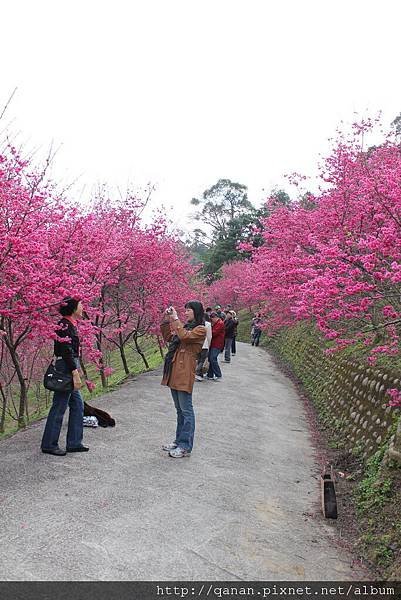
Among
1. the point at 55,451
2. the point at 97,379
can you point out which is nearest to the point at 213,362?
the point at 55,451

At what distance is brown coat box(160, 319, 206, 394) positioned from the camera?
5.64 meters

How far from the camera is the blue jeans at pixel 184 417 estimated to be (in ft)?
18.9

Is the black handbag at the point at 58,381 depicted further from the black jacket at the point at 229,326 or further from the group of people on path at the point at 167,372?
the black jacket at the point at 229,326

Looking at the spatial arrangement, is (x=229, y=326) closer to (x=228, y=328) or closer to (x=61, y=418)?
(x=228, y=328)

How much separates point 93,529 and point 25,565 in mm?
697

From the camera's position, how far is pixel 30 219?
23.0 feet

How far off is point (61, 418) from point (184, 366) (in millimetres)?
1463

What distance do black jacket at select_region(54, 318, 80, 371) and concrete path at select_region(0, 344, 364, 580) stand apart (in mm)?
1107

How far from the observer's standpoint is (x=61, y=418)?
548cm

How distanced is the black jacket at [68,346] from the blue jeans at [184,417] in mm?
1202

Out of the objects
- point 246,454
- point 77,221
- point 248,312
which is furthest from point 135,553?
point 248,312

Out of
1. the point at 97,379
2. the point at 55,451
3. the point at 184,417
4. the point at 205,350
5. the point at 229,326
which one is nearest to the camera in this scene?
the point at 55,451

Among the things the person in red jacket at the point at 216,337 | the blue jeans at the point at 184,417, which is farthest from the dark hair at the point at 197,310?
the person in red jacket at the point at 216,337

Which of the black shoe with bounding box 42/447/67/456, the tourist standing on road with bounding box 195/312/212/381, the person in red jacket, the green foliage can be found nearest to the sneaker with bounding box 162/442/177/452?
the black shoe with bounding box 42/447/67/456
